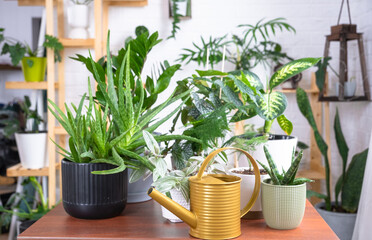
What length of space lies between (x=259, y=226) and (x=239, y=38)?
222 cm

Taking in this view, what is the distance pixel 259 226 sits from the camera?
988 millimetres

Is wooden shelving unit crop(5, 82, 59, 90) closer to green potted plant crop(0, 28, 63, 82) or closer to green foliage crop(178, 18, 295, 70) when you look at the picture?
green potted plant crop(0, 28, 63, 82)

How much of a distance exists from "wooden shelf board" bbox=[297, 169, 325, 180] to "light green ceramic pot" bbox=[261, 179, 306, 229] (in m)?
2.00

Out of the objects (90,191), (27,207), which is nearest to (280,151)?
(90,191)

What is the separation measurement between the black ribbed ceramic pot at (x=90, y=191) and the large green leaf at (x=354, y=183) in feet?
6.20

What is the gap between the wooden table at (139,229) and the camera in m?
0.92

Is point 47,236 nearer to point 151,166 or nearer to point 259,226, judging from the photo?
point 151,166

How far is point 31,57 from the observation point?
281cm

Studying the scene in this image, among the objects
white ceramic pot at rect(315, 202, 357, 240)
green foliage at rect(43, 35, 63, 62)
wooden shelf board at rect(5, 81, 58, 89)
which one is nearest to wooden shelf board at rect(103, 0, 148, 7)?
green foliage at rect(43, 35, 63, 62)

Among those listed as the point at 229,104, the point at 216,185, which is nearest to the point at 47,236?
the point at 216,185

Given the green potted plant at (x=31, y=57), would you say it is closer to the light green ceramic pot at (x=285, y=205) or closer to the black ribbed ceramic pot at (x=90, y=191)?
the black ribbed ceramic pot at (x=90, y=191)

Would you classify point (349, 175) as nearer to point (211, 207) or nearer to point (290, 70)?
point (290, 70)

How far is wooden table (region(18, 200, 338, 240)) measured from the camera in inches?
36.4

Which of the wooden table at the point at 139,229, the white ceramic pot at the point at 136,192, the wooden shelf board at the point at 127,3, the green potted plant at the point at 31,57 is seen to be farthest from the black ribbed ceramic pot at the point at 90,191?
the wooden shelf board at the point at 127,3
